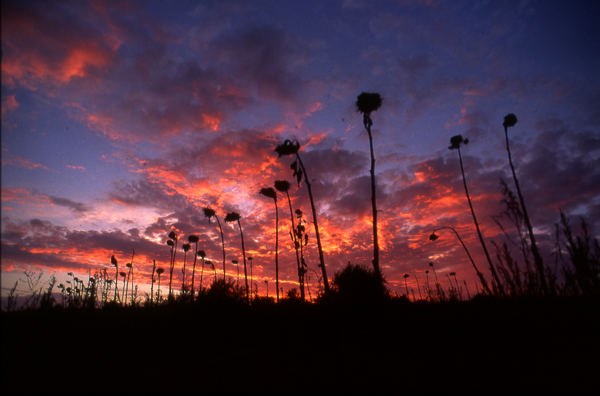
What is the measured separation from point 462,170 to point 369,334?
24.8 meters

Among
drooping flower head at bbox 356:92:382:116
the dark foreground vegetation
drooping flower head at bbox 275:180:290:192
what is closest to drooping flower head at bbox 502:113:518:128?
drooping flower head at bbox 356:92:382:116

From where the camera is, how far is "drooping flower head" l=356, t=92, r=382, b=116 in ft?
63.0

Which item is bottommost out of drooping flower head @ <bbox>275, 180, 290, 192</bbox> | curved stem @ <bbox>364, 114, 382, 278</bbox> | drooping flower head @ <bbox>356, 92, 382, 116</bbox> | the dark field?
the dark field

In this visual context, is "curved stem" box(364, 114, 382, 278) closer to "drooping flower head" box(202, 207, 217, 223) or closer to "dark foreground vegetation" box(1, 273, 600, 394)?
"dark foreground vegetation" box(1, 273, 600, 394)

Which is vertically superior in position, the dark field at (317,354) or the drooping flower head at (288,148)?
the drooping flower head at (288,148)

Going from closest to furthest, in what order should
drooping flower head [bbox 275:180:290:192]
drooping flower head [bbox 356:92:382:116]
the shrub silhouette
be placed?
1. the shrub silhouette
2. drooping flower head [bbox 356:92:382:116]
3. drooping flower head [bbox 275:180:290:192]

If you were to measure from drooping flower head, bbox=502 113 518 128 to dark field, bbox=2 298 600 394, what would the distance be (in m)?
22.9

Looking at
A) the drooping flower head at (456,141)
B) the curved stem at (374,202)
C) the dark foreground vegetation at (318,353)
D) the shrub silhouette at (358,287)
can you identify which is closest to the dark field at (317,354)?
the dark foreground vegetation at (318,353)

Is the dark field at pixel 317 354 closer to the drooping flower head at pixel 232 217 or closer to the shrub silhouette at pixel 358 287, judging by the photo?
the shrub silhouette at pixel 358 287

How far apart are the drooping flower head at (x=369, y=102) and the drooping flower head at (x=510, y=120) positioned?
13751mm

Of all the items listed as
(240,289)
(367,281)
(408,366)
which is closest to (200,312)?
(240,289)

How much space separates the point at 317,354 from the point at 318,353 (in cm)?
6

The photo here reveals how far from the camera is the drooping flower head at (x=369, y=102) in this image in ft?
63.0

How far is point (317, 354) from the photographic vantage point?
4.32 meters
